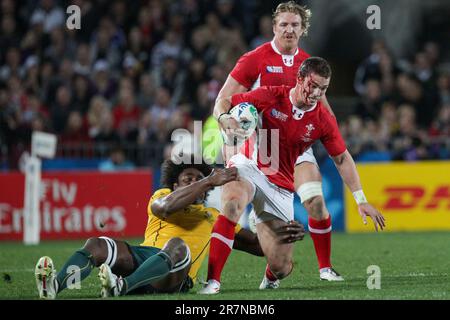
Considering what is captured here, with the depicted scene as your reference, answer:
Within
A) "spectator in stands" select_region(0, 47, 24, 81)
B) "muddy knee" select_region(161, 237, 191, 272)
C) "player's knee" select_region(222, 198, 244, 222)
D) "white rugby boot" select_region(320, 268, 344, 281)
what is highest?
"spectator in stands" select_region(0, 47, 24, 81)

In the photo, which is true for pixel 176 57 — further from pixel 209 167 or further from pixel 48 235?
pixel 209 167

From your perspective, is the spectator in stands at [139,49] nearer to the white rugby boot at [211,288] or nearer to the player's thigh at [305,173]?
the player's thigh at [305,173]

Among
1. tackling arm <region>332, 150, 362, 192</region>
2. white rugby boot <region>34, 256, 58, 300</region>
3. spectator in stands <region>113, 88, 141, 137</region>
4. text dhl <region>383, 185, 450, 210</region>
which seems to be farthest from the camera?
spectator in stands <region>113, 88, 141, 137</region>

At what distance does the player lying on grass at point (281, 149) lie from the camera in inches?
304

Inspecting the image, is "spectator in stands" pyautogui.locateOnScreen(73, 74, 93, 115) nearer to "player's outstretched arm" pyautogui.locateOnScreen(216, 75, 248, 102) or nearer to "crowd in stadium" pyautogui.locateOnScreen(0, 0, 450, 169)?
"crowd in stadium" pyautogui.locateOnScreen(0, 0, 450, 169)

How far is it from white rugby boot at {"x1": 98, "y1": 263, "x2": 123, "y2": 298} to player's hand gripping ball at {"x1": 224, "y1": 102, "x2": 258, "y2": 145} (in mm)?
1506

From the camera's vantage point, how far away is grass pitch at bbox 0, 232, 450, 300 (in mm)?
7285

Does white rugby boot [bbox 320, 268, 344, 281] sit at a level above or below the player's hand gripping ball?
below

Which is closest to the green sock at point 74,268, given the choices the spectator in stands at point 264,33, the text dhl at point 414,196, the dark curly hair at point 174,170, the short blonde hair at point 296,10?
the dark curly hair at point 174,170

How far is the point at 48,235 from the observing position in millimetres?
14938

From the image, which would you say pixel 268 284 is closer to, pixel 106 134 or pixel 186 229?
pixel 186 229

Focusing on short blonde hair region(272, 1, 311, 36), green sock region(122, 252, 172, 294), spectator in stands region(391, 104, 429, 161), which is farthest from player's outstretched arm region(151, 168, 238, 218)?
spectator in stands region(391, 104, 429, 161)

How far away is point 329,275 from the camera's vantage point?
341 inches

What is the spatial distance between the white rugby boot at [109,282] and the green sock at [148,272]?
5cm
